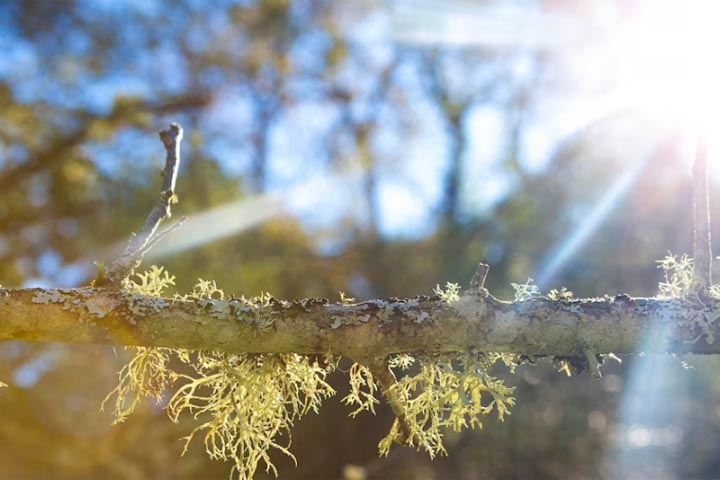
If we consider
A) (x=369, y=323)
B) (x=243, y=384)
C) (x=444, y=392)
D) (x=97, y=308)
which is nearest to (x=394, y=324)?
(x=369, y=323)

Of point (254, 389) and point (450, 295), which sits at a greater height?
point (450, 295)

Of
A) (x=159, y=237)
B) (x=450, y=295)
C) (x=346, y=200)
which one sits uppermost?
(x=346, y=200)

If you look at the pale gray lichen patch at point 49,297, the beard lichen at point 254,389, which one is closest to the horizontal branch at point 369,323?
the pale gray lichen patch at point 49,297

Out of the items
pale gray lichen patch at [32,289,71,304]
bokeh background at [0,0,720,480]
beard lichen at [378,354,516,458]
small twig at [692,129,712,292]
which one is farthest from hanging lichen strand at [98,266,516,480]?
bokeh background at [0,0,720,480]

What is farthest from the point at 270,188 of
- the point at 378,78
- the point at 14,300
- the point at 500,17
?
the point at 14,300

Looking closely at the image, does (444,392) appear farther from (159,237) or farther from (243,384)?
(159,237)

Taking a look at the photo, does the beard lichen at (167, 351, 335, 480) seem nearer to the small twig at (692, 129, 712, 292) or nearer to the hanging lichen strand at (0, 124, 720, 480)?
the hanging lichen strand at (0, 124, 720, 480)

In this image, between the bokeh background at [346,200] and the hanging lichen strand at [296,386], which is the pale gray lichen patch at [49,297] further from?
the bokeh background at [346,200]
